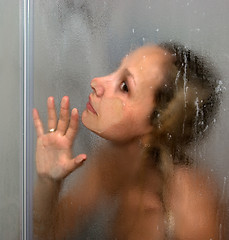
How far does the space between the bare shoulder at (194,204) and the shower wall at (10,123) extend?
430 millimetres

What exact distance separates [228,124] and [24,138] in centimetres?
51

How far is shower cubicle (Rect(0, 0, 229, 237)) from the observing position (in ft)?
2.51

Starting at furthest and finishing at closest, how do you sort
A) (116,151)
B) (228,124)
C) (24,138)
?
(24,138) → (116,151) → (228,124)

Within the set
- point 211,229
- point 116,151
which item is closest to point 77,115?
point 116,151

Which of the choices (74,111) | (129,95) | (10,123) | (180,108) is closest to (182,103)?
(180,108)

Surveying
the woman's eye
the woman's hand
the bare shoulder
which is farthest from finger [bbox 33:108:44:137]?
the bare shoulder

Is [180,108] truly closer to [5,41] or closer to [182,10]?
[182,10]

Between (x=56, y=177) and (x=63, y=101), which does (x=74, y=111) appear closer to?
(x=63, y=101)

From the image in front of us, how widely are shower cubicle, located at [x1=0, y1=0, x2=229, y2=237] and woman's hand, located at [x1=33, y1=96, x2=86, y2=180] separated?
22 millimetres

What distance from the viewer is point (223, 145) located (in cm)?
76

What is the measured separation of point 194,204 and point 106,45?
37 cm

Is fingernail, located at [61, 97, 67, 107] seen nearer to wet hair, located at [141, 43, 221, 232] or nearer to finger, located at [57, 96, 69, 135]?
finger, located at [57, 96, 69, 135]

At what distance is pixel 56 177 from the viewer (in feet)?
3.13

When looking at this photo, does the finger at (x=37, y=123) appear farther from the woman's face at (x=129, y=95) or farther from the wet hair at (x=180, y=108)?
the wet hair at (x=180, y=108)
